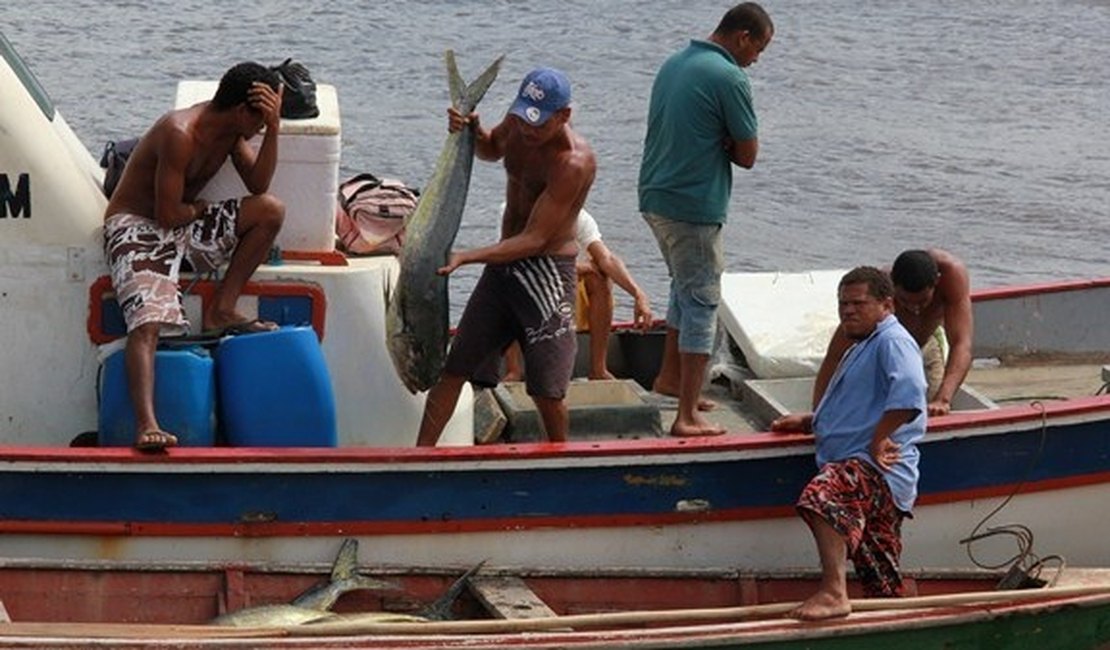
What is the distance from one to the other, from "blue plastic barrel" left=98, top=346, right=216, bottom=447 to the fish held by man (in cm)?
65

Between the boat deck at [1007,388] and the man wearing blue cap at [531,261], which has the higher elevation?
the man wearing blue cap at [531,261]

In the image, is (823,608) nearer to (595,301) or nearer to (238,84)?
(595,301)

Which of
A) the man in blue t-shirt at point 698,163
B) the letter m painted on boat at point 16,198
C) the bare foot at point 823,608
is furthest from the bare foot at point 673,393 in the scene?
the letter m painted on boat at point 16,198

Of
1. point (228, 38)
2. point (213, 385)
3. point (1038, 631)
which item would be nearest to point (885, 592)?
point (1038, 631)

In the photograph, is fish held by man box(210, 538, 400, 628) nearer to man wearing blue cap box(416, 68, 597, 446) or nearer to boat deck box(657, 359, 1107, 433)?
man wearing blue cap box(416, 68, 597, 446)

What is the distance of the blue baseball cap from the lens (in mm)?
8281

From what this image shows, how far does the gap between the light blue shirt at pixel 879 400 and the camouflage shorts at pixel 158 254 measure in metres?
2.22

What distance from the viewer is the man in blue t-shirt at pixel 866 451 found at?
7816 millimetres

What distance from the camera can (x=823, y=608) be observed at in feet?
25.6

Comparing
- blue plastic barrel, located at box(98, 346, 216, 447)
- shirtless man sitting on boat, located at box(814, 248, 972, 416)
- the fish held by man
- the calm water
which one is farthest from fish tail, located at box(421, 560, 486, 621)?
the calm water

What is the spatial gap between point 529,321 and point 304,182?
97 cm

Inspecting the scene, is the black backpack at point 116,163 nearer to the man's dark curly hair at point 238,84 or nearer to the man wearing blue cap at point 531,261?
the man's dark curly hair at point 238,84

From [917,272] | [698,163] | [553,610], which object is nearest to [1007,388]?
[917,272]

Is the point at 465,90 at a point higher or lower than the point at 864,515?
higher
